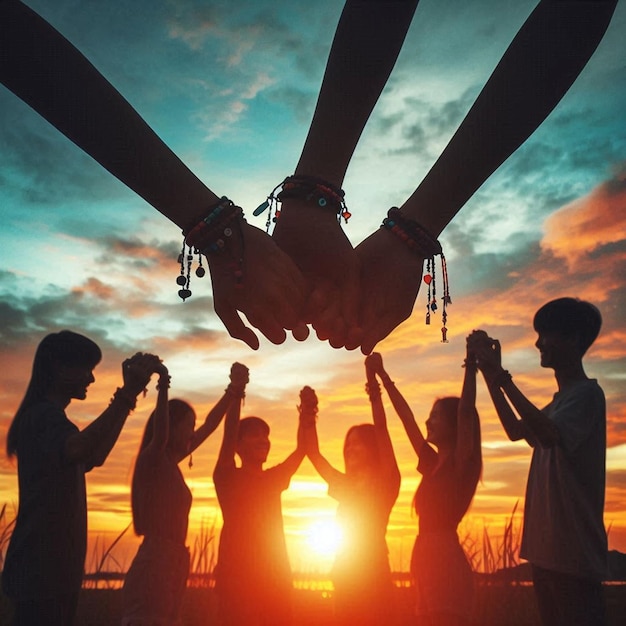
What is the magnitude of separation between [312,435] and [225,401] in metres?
0.73

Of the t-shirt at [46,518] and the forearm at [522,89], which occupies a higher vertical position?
the forearm at [522,89]

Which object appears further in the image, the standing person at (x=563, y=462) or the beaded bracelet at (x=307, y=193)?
the standing person at (x=563, y=462)

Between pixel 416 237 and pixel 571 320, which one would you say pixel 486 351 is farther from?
pixel 416 237

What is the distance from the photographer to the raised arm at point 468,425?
381cm

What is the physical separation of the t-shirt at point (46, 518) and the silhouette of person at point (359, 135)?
2014 mm

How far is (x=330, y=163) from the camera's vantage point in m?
1.67

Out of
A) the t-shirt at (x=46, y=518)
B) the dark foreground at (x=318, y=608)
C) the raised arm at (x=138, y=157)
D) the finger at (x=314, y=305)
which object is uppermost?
the raised arm at (x=138, y=157)

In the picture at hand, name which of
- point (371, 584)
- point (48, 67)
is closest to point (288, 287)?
point (48, 67)

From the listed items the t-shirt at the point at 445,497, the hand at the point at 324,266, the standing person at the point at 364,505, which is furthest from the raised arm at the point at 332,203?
the standing person at the point at 364,505

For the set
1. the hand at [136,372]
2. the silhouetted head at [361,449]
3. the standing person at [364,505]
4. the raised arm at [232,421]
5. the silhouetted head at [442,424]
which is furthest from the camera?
the silhouetted head at [361,449]

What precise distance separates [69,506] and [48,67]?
7.69 feet

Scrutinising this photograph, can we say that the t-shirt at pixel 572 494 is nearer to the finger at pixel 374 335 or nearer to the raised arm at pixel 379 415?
the raised arm at pixel 379 415

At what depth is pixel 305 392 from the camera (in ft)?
16.7

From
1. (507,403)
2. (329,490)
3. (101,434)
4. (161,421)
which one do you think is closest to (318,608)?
(329,490)
